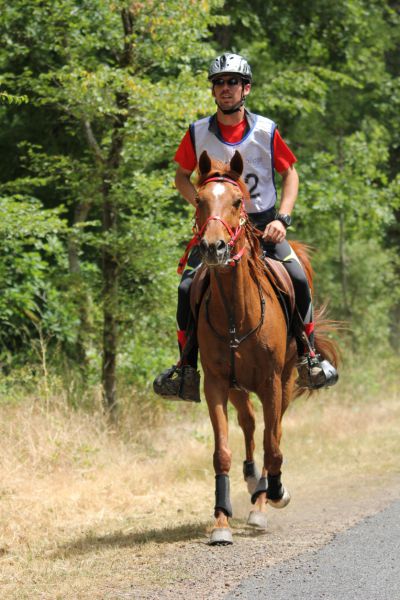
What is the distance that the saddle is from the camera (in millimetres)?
6980

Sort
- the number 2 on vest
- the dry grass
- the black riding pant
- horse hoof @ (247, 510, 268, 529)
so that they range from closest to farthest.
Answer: the dry grass < the number 2 on vest < the black riding pant < horse hoof @ (247, 510, 268, 529)

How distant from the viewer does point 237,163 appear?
641 centimetres

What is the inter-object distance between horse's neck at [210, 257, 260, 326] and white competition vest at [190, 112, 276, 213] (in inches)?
26.2

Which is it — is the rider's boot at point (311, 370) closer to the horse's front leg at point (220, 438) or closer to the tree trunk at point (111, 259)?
the horse's front leg at point (220, 438)

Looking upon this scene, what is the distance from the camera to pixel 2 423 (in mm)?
9586

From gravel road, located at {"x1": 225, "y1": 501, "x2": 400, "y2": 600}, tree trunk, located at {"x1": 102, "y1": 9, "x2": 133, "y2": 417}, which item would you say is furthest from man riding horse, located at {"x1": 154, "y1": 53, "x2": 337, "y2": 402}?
tree trunk, located at {"x1": 102, "y1": 9, "x2": 133, "y2": 417}

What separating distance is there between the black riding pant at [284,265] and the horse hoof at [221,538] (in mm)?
1390

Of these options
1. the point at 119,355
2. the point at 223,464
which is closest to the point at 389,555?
the point at 223,464

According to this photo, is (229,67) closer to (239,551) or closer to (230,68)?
(230,68)

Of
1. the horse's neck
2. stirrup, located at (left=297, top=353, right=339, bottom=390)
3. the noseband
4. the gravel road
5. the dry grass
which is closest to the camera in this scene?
the gravel road

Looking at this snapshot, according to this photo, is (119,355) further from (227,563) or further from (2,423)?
(227,563)

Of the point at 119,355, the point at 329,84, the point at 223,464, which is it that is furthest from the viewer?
the point at 329,84

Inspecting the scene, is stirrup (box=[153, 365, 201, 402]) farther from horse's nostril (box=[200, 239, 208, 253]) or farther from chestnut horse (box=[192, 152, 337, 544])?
horse's nostril (box=[200, 239, 208, 253])

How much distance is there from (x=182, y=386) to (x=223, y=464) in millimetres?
762
